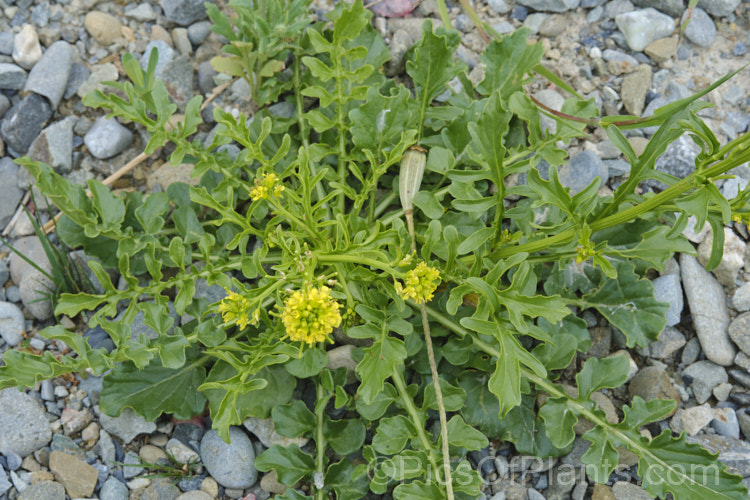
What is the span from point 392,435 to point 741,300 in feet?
6.79

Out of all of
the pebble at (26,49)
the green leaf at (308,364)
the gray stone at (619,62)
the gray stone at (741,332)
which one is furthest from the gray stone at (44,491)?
the gray stone at (619,62)

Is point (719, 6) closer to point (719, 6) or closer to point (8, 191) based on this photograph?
point (719, 6)

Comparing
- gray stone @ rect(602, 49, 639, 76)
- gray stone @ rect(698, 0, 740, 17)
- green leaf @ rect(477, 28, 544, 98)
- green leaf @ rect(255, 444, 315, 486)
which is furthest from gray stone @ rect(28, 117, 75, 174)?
gray stone @ rect(698, 0, 740, 17)

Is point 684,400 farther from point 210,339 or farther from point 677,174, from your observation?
point 210,339

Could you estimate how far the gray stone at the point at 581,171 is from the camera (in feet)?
12.0

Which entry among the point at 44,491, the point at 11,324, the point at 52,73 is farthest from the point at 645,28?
the point at 44,491

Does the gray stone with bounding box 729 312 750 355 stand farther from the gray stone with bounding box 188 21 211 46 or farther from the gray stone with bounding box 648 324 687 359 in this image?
the gray stone with bounding box 188 21 211 46

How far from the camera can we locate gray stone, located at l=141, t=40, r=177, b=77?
4.08 m

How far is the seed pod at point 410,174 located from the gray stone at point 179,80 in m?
1.60

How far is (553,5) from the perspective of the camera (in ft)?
14.0

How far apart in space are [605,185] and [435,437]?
181cm

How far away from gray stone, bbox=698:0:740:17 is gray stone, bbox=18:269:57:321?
4.48m

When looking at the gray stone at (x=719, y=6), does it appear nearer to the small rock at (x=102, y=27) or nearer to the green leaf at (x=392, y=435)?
the green leaf at (x=392, y=435)

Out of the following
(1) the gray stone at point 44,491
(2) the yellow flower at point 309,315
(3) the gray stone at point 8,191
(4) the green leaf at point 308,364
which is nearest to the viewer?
(2) the yellow flower at point 309,315
